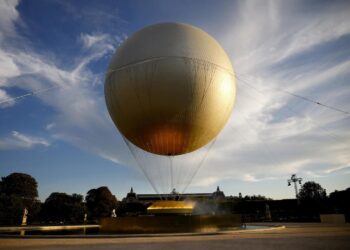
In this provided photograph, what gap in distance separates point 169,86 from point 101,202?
197ft

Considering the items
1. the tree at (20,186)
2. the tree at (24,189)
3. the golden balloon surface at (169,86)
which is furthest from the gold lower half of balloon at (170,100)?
the tree at (20,186)

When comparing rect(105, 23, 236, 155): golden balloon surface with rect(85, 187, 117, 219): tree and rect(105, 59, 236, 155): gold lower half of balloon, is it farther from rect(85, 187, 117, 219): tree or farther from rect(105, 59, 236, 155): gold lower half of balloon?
rect(85, 187, 117, 219): tree

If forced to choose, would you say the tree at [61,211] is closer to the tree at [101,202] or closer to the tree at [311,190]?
the tree at [101,202]

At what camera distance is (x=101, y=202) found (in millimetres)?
68625

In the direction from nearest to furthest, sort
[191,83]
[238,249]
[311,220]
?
1. [238,249]
2. [191,83]
3. [311,220]

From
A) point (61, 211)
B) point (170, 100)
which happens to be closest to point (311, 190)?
point (61, 211)

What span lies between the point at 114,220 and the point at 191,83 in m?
9.75

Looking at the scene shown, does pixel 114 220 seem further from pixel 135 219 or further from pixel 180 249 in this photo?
pixel 180 249

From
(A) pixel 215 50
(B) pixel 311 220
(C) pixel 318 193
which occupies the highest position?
(A) pixel 215 50

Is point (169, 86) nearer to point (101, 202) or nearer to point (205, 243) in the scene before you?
point (205, 243)

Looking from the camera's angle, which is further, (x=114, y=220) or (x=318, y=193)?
(x=318, y=193)

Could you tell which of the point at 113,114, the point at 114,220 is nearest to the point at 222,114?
the point at 113,114

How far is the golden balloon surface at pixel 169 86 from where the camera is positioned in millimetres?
15422

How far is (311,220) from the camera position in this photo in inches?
1356
